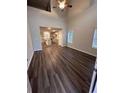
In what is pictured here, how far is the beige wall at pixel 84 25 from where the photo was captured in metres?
5.03

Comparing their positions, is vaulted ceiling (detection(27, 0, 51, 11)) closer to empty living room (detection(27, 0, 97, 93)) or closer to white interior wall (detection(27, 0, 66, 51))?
empty living room (detection(27, 0, 97, 93))

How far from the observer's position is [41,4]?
6.62 metres

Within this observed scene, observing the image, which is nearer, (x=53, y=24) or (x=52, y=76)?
(x=52, y=76)

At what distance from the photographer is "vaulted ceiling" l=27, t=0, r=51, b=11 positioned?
604cm

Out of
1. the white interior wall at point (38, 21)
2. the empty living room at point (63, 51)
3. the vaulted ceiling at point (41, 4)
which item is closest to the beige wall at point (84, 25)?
the empty living room at point (63, 51)

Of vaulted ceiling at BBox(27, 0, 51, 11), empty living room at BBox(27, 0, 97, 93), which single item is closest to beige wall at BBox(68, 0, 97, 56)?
empty living room at BBox(27, 0, 97, 93)

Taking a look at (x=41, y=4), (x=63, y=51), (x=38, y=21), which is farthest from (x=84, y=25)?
(x=41, y=4)

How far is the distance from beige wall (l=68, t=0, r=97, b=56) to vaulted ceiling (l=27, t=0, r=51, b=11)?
2.33 metres

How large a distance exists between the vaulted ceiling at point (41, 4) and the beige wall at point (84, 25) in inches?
91.8
